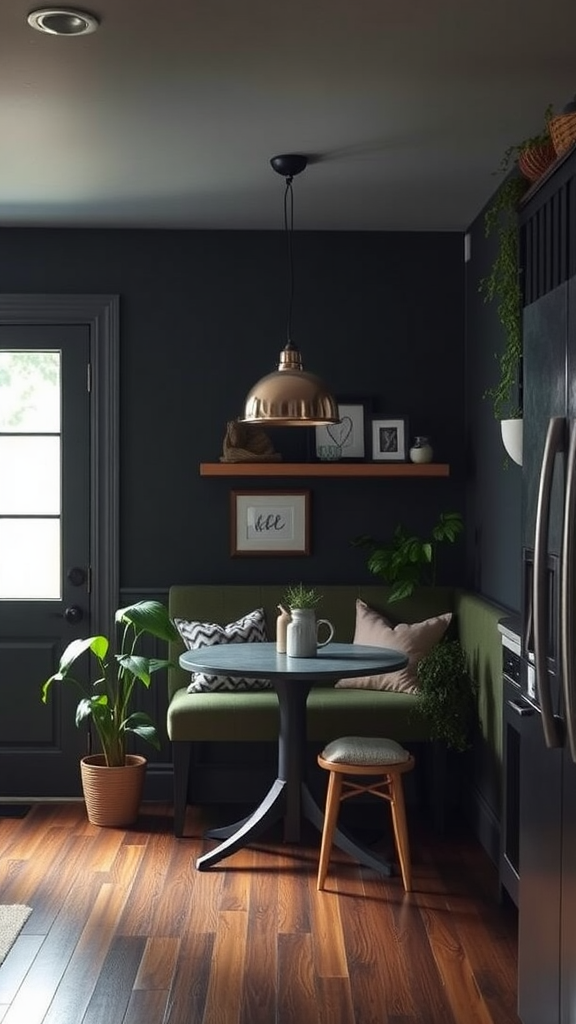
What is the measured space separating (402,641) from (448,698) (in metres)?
0.44

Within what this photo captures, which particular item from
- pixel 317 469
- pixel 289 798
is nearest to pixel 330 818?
pixel 289 798

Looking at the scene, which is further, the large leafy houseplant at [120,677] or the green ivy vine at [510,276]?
the large leafy houseplant at [120,677]

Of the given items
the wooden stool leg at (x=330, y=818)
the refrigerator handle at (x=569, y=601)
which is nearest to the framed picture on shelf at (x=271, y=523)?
the wooden stool leg at (x=330, y=818)

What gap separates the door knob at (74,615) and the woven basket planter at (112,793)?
0.75m

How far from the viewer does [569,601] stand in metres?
2.22

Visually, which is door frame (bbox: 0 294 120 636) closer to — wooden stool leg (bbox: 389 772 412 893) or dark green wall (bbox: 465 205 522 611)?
dark green wall (bbox: 465 205 522 611)

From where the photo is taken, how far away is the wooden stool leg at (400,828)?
14.5ft

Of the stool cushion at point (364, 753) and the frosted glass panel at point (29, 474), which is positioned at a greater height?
the frosted glass panel at point (29, 474)

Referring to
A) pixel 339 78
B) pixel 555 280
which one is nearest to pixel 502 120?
pixel 339 78

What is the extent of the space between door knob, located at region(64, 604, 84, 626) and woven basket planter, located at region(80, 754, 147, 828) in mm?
748

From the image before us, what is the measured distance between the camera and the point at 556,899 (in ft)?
8.70

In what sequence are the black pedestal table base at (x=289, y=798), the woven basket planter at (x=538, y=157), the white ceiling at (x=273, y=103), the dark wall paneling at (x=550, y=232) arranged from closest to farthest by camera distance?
the dark wall paneling at (x=550, y=232) < the white ceiling at (x=273, y=103) < the woven basket planter at (x=538, y=157) < the black pedestal table base at (x=289, y=798)

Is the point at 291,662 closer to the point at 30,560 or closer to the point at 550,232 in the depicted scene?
the point at 30,560

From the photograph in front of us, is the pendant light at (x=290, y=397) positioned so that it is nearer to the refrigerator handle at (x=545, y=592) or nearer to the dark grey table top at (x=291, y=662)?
the dark grey table top at (x=291, y=662)
